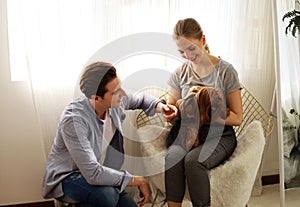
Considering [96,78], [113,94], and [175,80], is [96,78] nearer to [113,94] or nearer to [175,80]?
[113,94]

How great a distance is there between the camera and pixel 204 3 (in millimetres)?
2586

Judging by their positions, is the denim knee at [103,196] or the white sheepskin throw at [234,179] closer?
the denim knee at [103,196]

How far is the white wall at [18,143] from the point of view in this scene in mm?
2473

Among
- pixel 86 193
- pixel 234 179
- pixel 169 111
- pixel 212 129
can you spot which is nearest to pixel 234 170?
pixel 234 179

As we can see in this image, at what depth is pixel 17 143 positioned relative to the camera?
2543mm

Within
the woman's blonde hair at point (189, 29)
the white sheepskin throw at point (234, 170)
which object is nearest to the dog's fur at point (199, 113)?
the white sheepskin throw at point (234, 170)

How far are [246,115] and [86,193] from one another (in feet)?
3.94

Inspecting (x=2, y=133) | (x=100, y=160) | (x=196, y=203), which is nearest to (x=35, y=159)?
(x=2, y=133)

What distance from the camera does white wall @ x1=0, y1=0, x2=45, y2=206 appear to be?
8.11 feet

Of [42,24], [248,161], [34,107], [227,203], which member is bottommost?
[227,203]

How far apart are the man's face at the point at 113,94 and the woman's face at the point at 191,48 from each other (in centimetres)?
42

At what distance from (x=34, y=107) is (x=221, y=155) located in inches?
43.6

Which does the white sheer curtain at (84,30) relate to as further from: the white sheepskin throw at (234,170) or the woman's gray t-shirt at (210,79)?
the white sheepskin throw at (234,170)

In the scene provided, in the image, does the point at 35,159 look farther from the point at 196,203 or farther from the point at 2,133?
the point at 196,203
